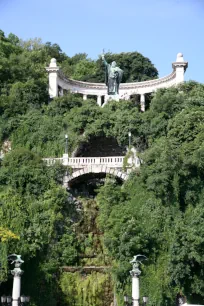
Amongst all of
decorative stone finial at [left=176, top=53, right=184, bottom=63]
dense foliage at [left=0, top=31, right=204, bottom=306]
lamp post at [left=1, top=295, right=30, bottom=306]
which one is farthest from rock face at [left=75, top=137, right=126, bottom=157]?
lamp post at [left=1, top=295, right=30, bottom=306]

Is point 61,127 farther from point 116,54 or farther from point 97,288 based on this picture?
point 116,54

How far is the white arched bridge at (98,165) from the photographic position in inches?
1236

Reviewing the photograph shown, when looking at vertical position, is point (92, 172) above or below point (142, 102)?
below

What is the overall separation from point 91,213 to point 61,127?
7603mm

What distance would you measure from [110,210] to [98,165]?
3.73m

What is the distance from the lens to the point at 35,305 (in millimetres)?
26016

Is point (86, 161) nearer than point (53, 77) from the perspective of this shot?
Yes

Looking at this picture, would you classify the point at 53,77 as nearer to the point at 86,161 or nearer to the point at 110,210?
the point at 86,161

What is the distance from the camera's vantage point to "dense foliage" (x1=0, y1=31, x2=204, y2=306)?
85.0 feet

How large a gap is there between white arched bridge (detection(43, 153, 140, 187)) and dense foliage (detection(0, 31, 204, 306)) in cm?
64

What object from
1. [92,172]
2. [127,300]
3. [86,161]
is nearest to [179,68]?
[86,161]

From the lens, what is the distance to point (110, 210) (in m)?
28.6

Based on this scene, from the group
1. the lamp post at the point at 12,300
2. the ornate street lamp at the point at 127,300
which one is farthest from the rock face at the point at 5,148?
the ornate street lamp at the point at 127,300

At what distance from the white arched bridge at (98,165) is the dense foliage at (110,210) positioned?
25.1 inches
